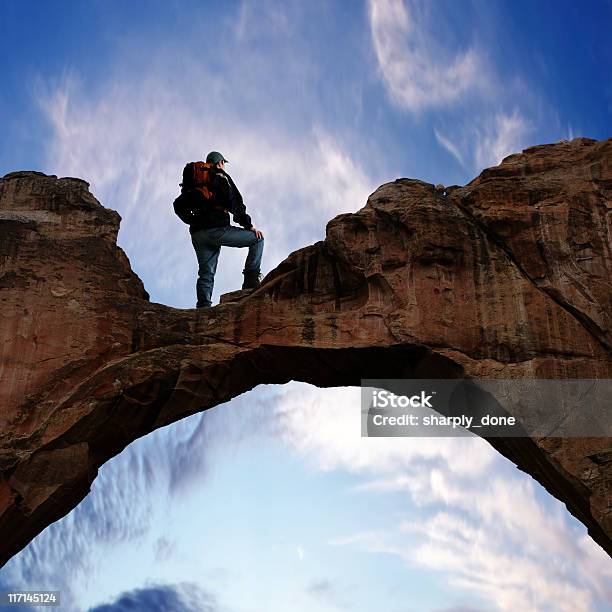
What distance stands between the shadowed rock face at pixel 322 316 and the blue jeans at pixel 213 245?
0.98 metres

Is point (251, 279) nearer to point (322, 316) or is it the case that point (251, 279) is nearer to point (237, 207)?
→ point (237, 207)

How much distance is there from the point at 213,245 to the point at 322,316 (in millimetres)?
2735

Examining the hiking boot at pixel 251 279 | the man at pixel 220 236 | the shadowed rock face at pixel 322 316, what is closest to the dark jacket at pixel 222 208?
the man at pixel 220 236

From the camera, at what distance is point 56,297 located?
16734mm

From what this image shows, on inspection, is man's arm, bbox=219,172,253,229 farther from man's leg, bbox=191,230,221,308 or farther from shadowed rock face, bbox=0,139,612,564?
shadowed rock face, bbox=0,139,612,564

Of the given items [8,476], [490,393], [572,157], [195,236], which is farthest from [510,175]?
[8,476]

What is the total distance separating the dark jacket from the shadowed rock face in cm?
140

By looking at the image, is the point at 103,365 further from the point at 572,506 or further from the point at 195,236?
the point at 572,506

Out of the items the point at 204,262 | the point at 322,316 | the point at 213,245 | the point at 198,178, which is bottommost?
the point at 322,316

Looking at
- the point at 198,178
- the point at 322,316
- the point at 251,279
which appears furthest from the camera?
the point at 198,178

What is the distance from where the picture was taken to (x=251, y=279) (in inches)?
707

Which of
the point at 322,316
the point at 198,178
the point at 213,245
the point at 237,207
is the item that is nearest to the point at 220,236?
the point at 213,245

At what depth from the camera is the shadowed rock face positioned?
1584cm

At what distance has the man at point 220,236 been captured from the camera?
17969 mm
